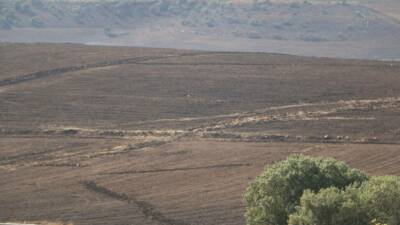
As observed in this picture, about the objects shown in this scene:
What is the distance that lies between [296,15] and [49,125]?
6254 cm

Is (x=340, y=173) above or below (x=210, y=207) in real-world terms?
above

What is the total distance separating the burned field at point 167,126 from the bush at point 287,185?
5.24 m

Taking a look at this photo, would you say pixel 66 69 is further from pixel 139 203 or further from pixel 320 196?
pixel 320 196

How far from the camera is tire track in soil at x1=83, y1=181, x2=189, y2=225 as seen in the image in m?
33.5

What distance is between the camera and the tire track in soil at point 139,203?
3353cm

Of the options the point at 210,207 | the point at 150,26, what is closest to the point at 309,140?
the point at 210,207

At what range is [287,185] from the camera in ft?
90.5

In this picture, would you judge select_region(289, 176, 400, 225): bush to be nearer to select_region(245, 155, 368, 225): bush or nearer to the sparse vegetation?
the sparse vegetation

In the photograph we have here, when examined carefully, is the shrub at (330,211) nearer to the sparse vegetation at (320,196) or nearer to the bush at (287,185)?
the sparse vegetation at (320,196)

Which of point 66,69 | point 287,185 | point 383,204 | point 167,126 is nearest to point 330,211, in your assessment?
point 383,204

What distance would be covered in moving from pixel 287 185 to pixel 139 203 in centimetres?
898

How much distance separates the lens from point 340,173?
1113 inches

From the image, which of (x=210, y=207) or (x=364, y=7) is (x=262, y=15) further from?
(x=210, y=207)

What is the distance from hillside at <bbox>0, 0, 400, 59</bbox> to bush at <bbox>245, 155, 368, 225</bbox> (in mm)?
63017
